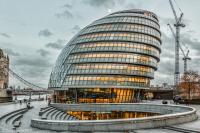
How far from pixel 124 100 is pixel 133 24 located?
21065mm

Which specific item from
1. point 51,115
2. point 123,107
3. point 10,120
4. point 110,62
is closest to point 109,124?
point 10,120

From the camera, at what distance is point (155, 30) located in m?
97.1

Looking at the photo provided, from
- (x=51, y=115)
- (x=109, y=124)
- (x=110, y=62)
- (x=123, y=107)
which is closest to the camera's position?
(x=109, y=124)

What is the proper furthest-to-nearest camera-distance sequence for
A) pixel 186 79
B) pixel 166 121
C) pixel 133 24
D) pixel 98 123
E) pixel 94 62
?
pixel 186 79 < pixel 133 24 < pixel 94 62 < pixel 166 121 < pixel 98 123

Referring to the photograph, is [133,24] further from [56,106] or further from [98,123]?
[98,123]

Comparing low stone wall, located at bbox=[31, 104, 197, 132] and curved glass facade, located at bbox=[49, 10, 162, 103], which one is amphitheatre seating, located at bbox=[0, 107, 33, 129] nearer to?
low stone wall, located at bbox=[31, 104, 197, 132]

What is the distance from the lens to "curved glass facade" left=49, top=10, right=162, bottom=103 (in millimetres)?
86188

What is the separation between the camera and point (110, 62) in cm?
8519

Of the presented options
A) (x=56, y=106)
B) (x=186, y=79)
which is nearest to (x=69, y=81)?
(x=56, y=106)

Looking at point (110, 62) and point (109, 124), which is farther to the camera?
point (110, 62)

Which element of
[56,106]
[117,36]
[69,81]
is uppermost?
[117,36]

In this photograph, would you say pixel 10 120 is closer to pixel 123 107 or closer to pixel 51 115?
pixel 51 115

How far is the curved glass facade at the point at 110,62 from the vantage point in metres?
86.2

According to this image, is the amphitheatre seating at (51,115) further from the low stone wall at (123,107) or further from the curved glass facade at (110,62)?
the curved glass facade at (110,62)
